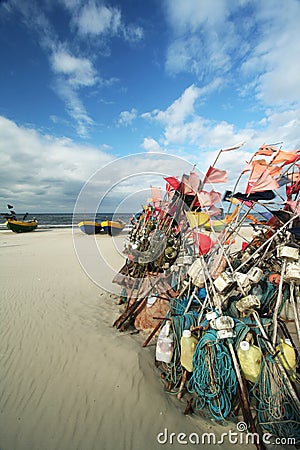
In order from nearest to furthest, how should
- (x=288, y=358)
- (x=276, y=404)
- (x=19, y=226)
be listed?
(x=276, y=404) < (x=288, y=358) < (x=19, y=226)

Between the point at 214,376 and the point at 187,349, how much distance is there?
40cm

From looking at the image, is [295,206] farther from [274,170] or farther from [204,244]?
[204,244]

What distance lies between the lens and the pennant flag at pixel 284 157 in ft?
10.4

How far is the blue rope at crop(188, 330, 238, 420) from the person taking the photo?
8.36 ft

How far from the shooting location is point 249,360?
252 centimetres

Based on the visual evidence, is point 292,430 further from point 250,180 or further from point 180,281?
point 250,180

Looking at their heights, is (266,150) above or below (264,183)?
above

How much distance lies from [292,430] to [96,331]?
10.8 feet

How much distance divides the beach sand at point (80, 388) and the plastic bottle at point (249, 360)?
630mm

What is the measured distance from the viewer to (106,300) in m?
6.08

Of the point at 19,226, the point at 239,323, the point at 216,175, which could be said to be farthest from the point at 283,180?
the point at 19,226

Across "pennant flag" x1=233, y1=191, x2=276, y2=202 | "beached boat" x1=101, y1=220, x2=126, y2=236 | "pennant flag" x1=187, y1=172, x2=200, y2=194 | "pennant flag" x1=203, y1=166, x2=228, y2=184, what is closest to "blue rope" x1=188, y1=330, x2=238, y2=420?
"pennant flag" x1=233, y1=191, x2=276, y2=202

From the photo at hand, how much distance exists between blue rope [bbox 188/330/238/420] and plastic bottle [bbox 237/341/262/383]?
0.44 ft

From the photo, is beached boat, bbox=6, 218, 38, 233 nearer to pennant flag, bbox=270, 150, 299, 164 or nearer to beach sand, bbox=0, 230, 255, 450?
beach sand, bbox=0, 230, 255, 450
